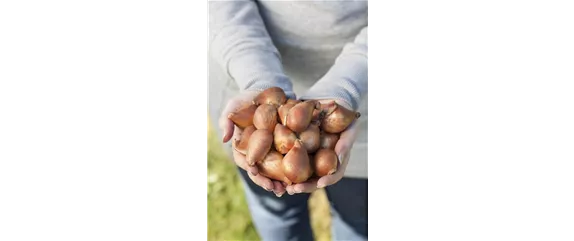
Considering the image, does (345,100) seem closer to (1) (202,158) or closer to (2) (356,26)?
(2) (356,26)

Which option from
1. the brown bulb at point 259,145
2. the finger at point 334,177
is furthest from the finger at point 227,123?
the finger at point 334,177

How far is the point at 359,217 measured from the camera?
7.57 ft

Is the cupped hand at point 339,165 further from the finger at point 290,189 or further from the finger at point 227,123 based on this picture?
the finger at point 227,123

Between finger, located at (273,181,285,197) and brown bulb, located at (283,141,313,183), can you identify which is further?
finger, located at (273,181,285,197)

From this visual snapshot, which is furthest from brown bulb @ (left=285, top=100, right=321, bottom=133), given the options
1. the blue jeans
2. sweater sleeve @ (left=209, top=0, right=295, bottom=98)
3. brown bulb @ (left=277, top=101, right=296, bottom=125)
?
the blue jeans

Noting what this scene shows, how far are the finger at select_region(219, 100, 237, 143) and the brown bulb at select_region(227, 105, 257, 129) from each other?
0.04 meters

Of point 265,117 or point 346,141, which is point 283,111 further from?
point 346,141

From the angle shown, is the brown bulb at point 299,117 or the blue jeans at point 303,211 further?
the blue jeans at point 303,211

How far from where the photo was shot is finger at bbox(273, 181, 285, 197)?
7.23ft

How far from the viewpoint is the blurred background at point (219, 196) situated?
2.30 meters

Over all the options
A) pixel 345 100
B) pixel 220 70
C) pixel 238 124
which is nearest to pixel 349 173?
pixel 345 100

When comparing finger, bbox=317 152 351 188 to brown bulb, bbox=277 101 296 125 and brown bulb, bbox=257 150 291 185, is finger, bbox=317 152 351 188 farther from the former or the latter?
brown bulb, bbox=277 101 296 125

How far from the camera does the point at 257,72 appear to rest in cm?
226

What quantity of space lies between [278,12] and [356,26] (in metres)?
0.28
